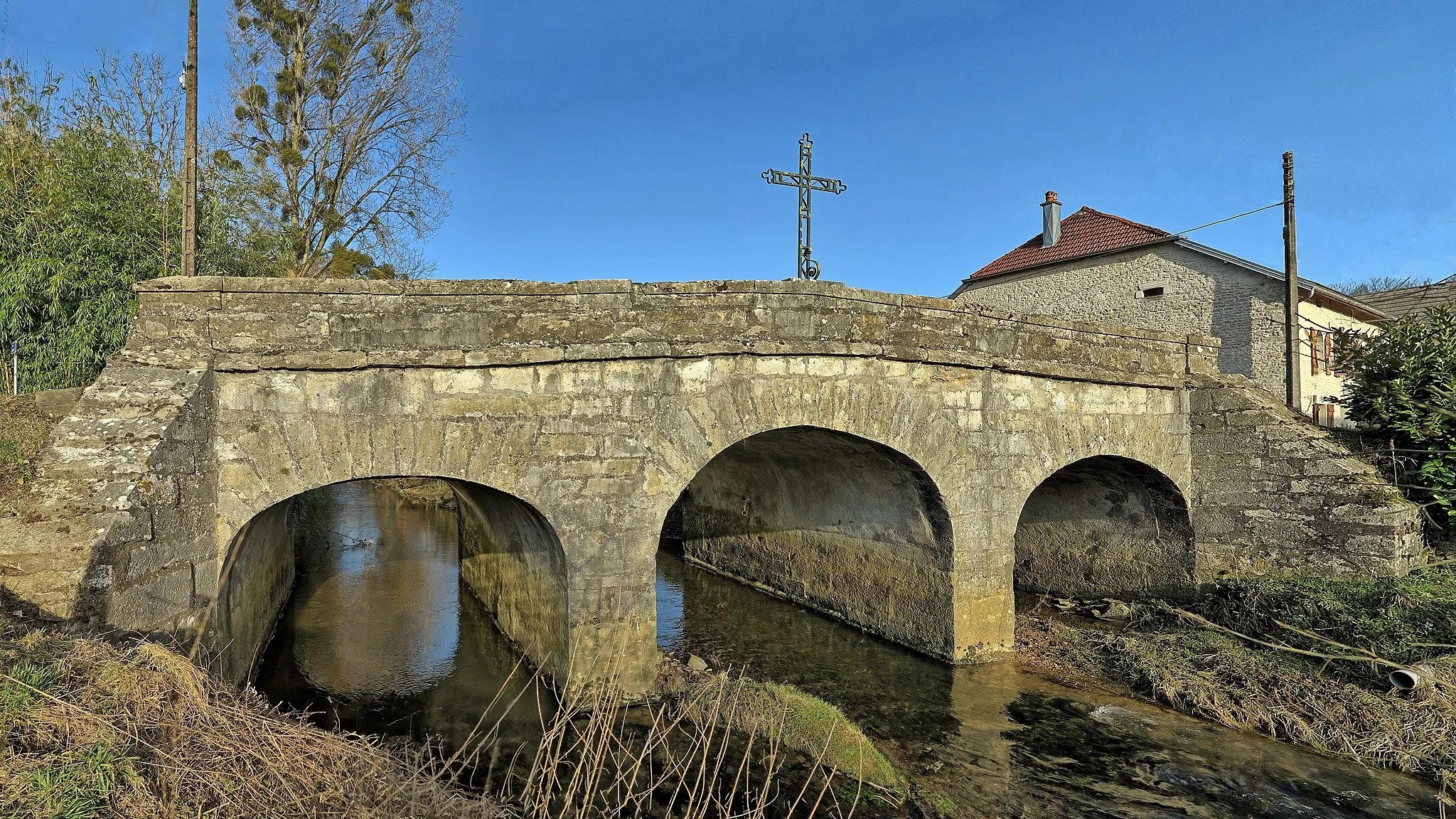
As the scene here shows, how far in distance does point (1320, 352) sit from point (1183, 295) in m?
3.10

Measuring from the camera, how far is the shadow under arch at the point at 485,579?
20.0 feet

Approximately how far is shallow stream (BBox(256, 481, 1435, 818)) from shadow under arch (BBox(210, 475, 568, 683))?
1.25ft

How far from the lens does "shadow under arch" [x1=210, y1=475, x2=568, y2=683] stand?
6.09 metres

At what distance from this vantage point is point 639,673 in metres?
6.61

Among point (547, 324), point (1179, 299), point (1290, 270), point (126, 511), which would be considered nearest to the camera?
point (126, 511)

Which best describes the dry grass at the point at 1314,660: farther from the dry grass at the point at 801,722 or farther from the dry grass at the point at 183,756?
the dry grass at the point at 183,756

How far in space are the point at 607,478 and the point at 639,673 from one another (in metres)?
1.81

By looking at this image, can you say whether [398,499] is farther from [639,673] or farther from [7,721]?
[7,721]

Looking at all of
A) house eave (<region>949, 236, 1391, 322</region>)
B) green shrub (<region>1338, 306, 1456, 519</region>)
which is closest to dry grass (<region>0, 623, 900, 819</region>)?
green shrub (<region>1338, 306, 1456, 519</region>)

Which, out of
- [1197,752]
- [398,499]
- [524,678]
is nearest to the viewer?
[1197,752]

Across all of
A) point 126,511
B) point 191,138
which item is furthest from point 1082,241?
point 126,511

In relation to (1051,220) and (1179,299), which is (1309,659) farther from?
(1051,220)

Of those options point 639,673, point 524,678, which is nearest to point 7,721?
point 639,673

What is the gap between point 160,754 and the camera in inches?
111
